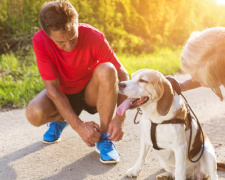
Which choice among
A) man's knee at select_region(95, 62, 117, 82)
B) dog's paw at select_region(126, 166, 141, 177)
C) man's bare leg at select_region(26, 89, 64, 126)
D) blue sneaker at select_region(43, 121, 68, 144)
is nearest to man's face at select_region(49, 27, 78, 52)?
man's knee at select_region(95, 62, 117, 82)

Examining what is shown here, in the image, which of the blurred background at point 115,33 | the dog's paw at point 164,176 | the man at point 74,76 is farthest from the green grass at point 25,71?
the dog's paw at point 164,176

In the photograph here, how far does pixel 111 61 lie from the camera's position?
3559 millimetres

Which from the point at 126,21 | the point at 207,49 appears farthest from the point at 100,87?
the point at 126,21

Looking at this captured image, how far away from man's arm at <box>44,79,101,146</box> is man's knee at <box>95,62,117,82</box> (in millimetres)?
461

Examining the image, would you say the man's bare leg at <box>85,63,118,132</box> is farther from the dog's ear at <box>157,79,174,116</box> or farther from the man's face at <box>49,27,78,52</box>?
the dog's ear at <box>157,79,174,116</box>

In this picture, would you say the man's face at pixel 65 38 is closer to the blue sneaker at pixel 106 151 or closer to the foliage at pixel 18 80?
the blue sneaker at pixel 106 151

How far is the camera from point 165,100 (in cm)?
257

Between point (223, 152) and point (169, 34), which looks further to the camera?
point (169, 34)

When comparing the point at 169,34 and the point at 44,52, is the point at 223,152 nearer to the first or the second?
the point at 44,52

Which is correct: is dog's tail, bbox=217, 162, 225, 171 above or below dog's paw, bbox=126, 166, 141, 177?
above

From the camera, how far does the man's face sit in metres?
3.05

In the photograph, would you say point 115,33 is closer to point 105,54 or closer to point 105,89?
point 105,54

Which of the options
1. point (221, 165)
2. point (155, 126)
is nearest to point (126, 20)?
point (221, 165)

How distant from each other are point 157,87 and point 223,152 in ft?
4.64
